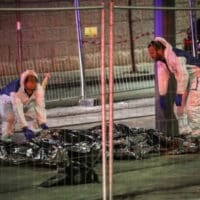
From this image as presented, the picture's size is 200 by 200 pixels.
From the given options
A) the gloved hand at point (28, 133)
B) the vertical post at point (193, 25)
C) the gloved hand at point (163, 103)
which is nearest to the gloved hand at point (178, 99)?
the gloved hand at point (163, 103)

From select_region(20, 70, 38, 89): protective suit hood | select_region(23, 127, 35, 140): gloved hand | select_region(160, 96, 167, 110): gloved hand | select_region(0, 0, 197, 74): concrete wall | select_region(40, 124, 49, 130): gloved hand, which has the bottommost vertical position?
select_region(23, 127, 35, 140): gloved hand

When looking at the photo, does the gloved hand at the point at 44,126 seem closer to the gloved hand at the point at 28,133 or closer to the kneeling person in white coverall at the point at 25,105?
the kneeling person in white coverall at the point at 25,105

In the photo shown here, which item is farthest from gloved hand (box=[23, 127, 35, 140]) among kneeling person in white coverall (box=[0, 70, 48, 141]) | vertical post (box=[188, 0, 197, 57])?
vertical post (box=[188, 0, 197, 57])

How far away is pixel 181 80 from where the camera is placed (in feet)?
25.7

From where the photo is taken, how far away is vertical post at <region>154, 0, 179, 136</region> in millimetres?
7781

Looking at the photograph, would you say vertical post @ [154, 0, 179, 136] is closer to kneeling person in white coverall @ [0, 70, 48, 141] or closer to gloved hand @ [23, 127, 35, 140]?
kneeling person in white coverall @ [0, 70, 48, 141]

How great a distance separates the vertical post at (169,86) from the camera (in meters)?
7.78

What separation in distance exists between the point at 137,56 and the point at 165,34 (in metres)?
0.47

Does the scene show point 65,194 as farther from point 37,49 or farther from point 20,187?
point 37,49

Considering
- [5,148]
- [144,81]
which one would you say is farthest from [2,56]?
[144,81]

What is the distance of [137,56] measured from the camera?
28.7 ft

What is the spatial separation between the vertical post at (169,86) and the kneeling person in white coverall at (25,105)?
1645mm

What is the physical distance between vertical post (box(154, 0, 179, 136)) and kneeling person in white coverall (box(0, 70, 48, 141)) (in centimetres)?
164

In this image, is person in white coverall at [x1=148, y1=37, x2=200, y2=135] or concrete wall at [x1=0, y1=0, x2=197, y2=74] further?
person in white coverall at [x1=148, y1=37, x2=200, y2=135]
